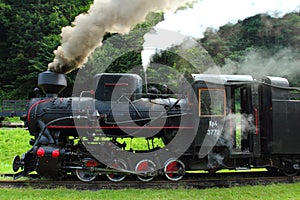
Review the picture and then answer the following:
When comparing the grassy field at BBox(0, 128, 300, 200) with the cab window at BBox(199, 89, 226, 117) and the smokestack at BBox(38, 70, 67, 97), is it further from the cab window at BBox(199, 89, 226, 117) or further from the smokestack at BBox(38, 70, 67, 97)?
the smokestack at BBox(38, 70, 67, 97)

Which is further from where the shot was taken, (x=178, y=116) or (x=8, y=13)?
(x=8, y=13)

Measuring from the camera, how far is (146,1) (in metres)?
7.46

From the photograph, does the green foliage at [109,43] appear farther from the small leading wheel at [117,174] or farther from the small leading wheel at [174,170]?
the small leading wheel at [117,174]

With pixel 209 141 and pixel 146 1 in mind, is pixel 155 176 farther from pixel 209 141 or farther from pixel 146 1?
pixel 146 1

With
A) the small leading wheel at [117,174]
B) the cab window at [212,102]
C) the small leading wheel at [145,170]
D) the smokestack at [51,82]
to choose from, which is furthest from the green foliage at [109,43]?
the small leading wheel at [117,174]

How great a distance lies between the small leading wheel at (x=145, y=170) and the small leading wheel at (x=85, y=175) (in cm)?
107

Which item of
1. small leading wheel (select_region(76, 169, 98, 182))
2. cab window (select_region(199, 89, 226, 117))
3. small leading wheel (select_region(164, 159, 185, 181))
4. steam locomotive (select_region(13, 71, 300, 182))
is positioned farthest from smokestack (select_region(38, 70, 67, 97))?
cab window (select_region(199, 89, 226, 117))

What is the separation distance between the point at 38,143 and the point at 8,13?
26255 millimetres

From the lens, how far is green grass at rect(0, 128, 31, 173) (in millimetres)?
12443

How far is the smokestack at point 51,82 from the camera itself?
7488 mm

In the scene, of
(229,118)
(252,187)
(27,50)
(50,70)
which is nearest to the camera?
(252,187)

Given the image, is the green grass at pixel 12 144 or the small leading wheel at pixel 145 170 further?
the green grass at pixel 12 144

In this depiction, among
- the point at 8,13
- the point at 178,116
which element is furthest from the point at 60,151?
the point at 8,13

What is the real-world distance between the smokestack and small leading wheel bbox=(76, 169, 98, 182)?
7.35ft
